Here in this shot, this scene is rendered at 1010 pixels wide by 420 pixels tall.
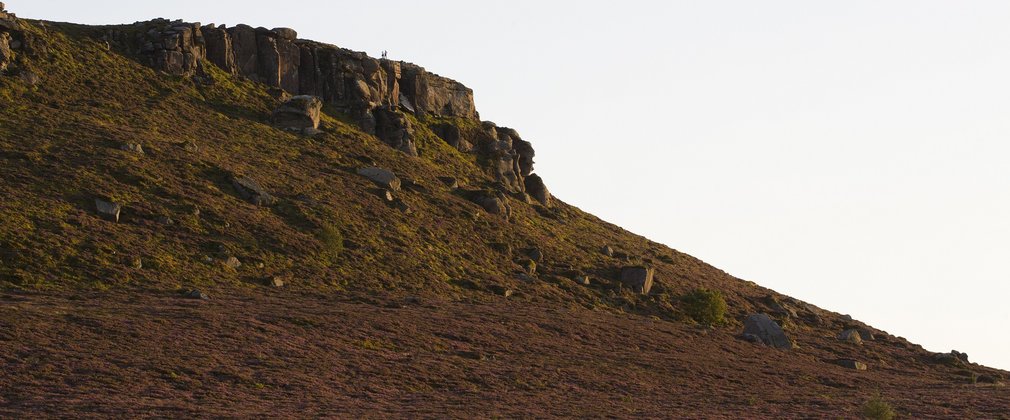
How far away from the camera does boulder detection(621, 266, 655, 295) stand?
110m

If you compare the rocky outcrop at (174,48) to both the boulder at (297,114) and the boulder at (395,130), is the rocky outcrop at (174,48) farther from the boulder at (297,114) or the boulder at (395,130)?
the boulder at (395,130)

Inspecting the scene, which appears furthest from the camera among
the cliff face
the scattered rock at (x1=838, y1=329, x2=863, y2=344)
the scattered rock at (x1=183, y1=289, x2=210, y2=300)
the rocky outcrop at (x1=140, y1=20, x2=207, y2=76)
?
the cliff face

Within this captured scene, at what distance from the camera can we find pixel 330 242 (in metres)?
94.3

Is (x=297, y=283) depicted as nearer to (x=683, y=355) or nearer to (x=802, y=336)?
(x=683, y=355)

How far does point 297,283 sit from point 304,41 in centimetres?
6533

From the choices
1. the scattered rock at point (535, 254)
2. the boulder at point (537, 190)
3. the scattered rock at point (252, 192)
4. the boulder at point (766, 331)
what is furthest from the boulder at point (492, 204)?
the boulder at point (766, 331)

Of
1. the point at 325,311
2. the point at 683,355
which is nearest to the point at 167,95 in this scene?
the point at 325,311

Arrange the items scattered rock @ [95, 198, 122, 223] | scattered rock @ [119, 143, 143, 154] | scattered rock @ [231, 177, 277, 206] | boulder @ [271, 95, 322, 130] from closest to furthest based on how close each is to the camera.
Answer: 1. scattered rock @ [95, 198, 122, 223]
2. scattered rock @ [231, 177, 277, 206]
3. scattered rock @ [119, 143, 143, 154]
4. boulder @ [271, 95, 322, 130]

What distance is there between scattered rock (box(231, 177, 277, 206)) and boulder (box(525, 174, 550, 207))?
46.7 metres

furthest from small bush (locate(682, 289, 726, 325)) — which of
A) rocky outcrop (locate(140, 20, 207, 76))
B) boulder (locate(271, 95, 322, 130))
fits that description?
rocky outcrop (locate(140, 20, 207, 76))

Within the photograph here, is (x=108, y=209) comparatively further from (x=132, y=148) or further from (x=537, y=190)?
(x=537, y=190)

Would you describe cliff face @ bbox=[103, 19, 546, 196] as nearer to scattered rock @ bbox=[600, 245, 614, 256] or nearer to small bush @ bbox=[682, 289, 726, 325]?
scattered rock @ bbox=[600, 245, 614, 256]

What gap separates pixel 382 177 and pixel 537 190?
3062cm

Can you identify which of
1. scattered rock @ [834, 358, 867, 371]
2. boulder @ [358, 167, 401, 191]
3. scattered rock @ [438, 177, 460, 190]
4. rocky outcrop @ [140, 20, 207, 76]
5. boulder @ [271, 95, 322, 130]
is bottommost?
scattered rock @ [834, 358, 867, 371]
